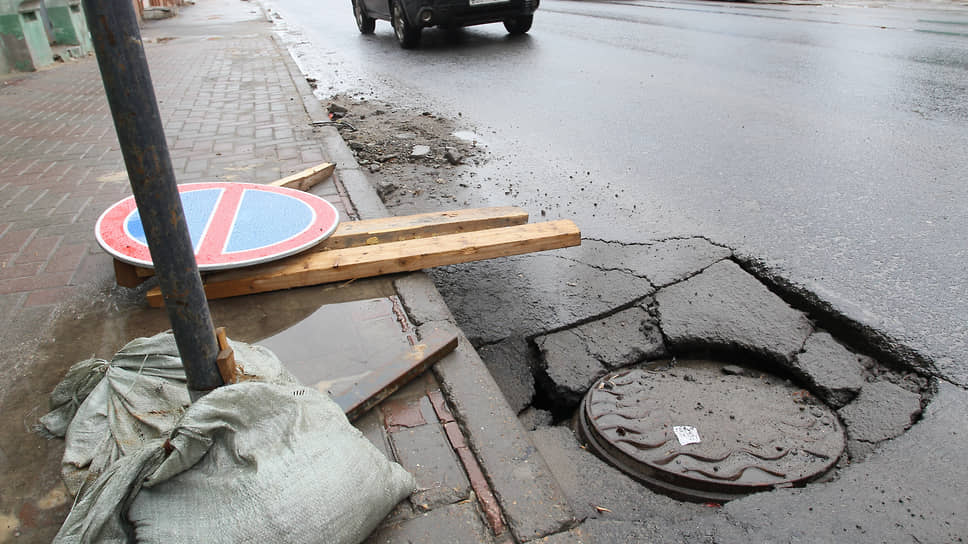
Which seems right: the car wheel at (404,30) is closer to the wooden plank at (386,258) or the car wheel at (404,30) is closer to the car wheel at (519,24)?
the car wheel at (519,24)

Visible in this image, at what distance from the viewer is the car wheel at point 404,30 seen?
11212mm

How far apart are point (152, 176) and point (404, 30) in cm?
1076

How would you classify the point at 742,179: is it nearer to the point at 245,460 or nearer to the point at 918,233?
the point at 918,233

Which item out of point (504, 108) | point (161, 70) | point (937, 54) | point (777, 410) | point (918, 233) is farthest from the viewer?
point (161, 70)

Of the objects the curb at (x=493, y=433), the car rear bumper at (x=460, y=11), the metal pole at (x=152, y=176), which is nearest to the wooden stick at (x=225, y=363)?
the metal pole at (x=152, y=176)

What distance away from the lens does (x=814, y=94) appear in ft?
23.3

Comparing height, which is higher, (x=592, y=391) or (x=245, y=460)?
(x=245, y=460)

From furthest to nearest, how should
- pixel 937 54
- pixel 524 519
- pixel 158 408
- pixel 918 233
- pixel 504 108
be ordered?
1. pixel 937 54
2. pixel 504 108
3. pixel 918 233
4. pixel 158 408
5. pixel 524 519

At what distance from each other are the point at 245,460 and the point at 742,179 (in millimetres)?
4234

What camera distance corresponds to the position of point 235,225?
3162 millimetres

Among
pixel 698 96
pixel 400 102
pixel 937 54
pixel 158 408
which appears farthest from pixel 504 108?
pixel 937 54

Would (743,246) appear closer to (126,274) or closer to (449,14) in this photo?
(126,274)

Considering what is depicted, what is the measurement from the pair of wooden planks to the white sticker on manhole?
1.15 metres

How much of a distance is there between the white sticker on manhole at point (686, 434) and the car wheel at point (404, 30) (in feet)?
33.2
